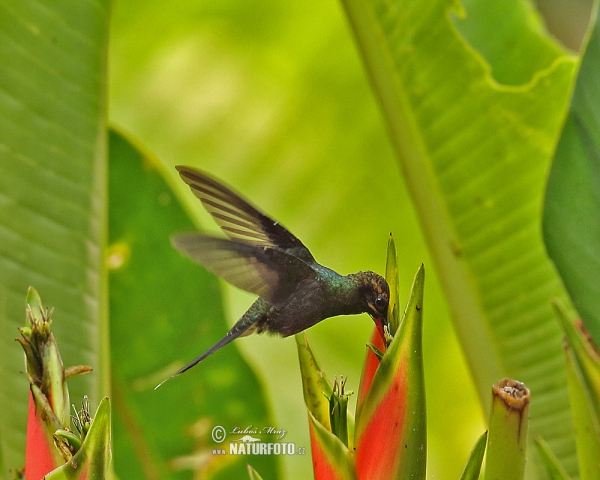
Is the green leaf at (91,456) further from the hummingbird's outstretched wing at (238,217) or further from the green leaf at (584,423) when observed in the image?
the green leaf at (584,423)

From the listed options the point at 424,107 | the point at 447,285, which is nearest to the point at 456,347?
the point at 447,285

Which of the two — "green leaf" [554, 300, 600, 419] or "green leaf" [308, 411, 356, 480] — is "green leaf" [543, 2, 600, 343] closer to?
"green leaf" [554, 300, 600, 419]

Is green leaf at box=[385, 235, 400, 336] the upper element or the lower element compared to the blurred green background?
lower

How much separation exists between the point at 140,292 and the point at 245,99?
0.15 metres

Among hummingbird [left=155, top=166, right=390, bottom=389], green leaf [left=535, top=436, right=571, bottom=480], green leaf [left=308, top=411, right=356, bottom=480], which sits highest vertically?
hummingbird [left=155, top=166, right=390, bottom=389]

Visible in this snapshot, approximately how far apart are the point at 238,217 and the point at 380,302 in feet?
0.25

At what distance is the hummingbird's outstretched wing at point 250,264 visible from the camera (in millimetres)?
268

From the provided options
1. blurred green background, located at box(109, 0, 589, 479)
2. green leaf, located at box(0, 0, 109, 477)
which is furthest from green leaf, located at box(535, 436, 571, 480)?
green leaf, located at box(0, 0, 109, 477)

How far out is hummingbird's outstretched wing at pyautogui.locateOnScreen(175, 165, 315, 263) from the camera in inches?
10.8

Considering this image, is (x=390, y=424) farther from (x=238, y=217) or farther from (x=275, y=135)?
(x=275, y=135)

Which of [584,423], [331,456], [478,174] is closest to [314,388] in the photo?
[331,456]

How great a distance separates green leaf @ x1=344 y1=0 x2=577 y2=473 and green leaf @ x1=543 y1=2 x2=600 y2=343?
0.07 m

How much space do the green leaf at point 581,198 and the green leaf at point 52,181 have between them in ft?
0.95

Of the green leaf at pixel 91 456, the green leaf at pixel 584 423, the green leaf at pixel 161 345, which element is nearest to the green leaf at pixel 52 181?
the green leaf at pixel 161 345
